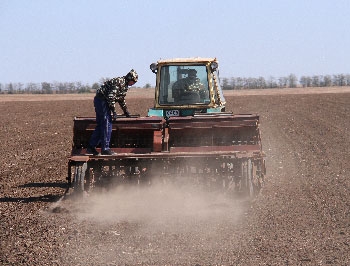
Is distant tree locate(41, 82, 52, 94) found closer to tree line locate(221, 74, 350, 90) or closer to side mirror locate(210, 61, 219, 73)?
tree line locate(221, 74, 350, 90)

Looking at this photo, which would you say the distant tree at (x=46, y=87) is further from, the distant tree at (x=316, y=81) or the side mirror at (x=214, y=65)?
the side mirror at (x=214, y=65)

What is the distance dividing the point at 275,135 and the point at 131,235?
42.8ft

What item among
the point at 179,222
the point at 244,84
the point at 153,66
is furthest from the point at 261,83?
the point at 179,222

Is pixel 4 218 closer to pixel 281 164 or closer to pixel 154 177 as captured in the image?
pixel 154 177

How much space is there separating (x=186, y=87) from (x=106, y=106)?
82.9 inches

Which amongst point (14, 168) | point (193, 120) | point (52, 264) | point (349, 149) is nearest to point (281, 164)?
point (349, 149)

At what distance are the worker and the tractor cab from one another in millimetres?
1673

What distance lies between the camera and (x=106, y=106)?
10.1 meters

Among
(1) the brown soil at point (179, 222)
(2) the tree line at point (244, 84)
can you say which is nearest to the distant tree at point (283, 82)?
(2) the tree line at point (244, 84)

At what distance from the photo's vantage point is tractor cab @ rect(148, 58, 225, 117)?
11.6 m

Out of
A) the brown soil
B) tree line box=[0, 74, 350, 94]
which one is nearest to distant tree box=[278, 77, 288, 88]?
tree line box=[0, 74, 350, 94]

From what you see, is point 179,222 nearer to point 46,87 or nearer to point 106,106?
point 106,106

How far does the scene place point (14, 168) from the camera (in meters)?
13.7

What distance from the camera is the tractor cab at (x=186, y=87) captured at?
37.9 feet
